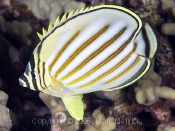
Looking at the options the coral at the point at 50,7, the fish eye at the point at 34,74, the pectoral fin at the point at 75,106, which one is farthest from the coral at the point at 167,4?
the fish eye at the point at 34,74

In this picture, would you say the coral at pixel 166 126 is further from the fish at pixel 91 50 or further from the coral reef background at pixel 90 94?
the fish at pixel 91 50

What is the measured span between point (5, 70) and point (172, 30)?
5.98 ft

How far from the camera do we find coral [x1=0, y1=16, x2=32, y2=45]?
3361mm

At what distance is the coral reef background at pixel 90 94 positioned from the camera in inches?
111

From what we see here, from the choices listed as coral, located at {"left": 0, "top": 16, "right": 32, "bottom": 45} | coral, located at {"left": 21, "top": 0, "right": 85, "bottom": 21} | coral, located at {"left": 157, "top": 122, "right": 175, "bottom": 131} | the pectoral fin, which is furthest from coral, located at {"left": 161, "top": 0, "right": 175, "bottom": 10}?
the pectoral fin

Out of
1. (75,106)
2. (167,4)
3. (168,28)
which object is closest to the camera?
(75,106)

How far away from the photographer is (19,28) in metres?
3.37

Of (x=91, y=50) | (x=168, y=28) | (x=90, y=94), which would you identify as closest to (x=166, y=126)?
(x=90, y=94)

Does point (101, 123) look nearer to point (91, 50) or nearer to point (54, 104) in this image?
point (54, 104)

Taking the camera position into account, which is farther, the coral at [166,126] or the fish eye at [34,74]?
the coral at [166,126]

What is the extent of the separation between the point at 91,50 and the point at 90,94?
4.10 feet

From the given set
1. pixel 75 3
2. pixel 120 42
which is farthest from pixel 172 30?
pixel 120 42

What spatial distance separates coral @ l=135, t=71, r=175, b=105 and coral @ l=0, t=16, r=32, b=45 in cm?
136

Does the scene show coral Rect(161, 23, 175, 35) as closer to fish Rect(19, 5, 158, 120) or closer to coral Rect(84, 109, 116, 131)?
coral Rect(84, 109, 116, 131)
